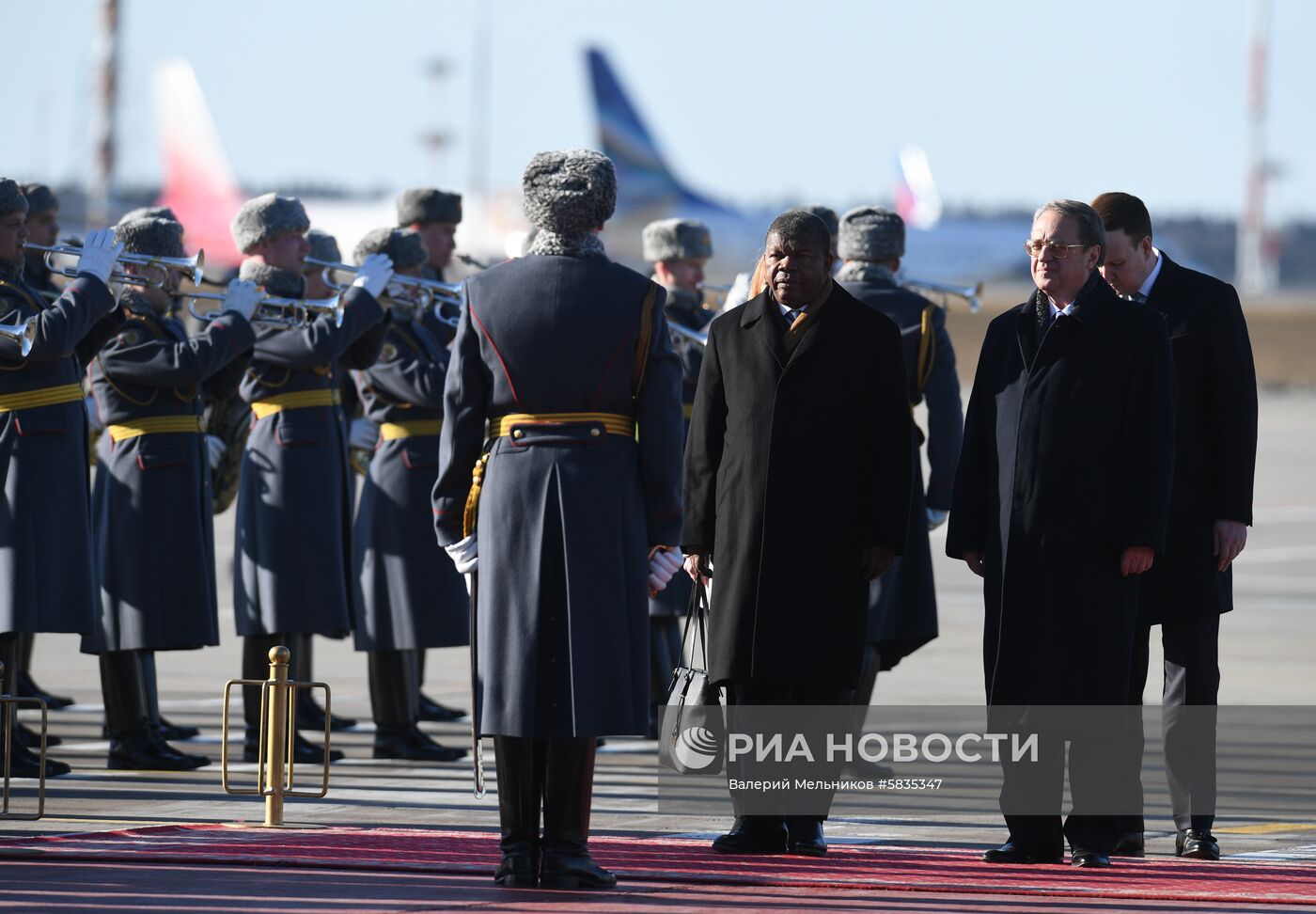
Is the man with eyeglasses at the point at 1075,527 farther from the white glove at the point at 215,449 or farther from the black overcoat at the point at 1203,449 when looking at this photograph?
the white glove at the point at 215,449

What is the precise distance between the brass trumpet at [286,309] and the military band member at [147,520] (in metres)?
0.27

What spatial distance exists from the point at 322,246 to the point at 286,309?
952mm

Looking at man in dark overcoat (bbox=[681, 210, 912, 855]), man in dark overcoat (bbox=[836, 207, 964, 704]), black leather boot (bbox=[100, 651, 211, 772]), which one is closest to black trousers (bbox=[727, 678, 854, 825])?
man in dark overcoat (bbox=[681, 210, 912, 855])

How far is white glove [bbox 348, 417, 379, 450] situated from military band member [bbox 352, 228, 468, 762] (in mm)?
597

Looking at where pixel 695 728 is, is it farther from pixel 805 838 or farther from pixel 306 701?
pixel 306 701

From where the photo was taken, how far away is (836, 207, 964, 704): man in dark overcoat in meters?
8.42

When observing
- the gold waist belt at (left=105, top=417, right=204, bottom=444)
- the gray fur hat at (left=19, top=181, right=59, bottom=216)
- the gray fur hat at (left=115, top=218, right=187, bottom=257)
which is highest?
the gray fur hat at (left=19, top=181, right=59, bottom=216)

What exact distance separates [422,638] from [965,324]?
61782 mm

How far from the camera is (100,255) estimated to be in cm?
797

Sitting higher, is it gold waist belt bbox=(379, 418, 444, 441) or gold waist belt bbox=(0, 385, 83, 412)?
gold waist belt bbox=(0, 385, 83, 412)

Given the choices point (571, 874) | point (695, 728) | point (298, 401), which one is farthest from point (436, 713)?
point (571, 874)

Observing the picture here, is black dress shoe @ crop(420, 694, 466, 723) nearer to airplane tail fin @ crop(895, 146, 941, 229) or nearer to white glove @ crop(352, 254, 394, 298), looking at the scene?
white glove @ crop(352, 254, 394, 298)

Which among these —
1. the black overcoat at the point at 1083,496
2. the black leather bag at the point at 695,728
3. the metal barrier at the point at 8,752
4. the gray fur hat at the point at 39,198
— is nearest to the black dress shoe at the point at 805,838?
the black leather bag at the point at 695,728

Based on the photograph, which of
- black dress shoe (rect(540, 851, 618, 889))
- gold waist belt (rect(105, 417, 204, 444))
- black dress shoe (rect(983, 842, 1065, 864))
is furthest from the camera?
gold waist belt (rect(105, 417, 204, 444))
